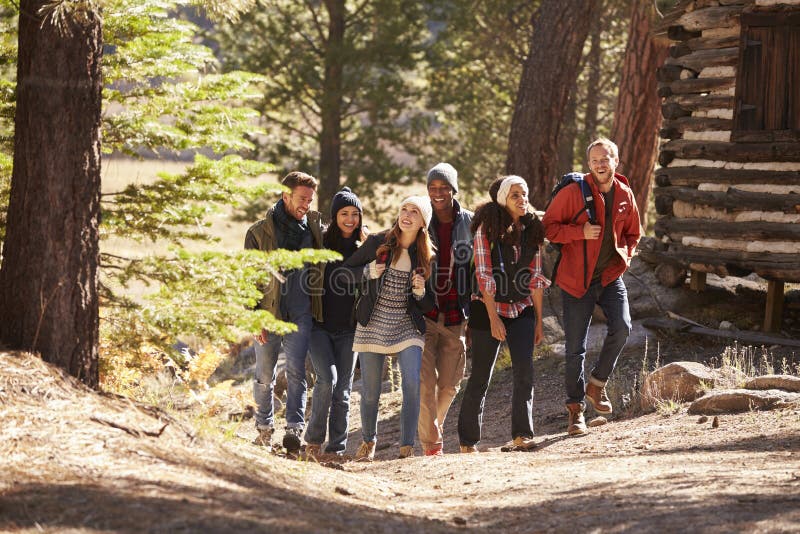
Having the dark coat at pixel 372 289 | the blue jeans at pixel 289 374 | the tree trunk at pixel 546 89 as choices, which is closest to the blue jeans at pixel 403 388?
the dark coat at pixel 372 289

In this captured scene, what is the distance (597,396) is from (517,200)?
2.20 metres

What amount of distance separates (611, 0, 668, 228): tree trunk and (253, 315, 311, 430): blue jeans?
972 centimetres

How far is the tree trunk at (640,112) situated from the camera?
653 inches

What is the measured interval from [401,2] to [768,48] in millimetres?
12936

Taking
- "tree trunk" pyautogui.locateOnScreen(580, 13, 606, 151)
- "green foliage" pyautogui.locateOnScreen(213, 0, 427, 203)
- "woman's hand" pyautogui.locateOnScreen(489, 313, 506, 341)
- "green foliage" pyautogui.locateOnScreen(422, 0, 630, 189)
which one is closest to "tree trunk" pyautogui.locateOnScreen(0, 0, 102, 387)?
"woman's hand" pyautogui.locateOnScreen(489, 313, 506, 341)

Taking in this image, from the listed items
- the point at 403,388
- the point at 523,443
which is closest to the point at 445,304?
the point at 403,388

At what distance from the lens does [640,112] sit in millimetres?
16594

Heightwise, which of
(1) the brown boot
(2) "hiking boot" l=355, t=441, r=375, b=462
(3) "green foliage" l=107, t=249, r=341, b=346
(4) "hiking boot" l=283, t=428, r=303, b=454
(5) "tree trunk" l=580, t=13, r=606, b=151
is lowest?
(2) "hiking boot" l=355, t=441, r=375, b=462

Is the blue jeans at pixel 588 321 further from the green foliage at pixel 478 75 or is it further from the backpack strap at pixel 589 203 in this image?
the green foliage at pixel 478 75

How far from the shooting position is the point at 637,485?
604cm

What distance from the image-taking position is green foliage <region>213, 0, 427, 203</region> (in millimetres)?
23078

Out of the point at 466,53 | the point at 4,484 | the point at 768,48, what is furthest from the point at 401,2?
the point at 4,484

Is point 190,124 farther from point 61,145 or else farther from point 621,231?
point 621,231

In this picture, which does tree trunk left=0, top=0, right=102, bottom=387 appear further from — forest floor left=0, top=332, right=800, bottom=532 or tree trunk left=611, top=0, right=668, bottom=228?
tree trunk left=611, top=0, right=668, bottom=228
